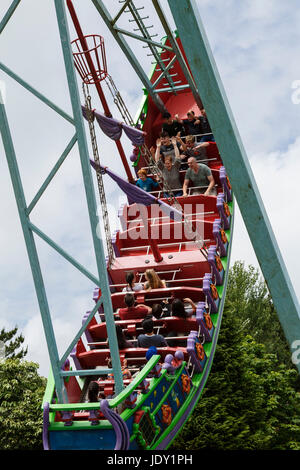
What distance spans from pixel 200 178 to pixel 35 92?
14.4 ft

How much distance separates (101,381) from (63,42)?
3.58 m

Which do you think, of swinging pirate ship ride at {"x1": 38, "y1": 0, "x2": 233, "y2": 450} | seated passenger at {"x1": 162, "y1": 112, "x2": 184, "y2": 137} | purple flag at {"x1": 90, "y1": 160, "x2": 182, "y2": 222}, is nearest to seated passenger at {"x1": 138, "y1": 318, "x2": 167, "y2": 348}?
swinging pirate ship ride at {"x1": 38, "y1": 0, "x2": 233, "y2": 450}

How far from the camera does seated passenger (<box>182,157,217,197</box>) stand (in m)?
10.2

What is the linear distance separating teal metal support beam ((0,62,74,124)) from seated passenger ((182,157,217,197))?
13.8 feet

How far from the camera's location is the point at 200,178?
10.3 meters

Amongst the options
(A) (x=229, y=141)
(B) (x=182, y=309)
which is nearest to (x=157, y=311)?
(B) (x=182, y=309)

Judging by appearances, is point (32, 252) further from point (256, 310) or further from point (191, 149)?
point (256, 310)

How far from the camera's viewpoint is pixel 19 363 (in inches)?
632

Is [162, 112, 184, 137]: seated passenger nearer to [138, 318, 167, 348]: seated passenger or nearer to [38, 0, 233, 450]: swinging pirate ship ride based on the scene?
[38, 0, 233, 450]: swinging pirate ship ride

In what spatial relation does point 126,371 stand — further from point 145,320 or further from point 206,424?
point 206,424

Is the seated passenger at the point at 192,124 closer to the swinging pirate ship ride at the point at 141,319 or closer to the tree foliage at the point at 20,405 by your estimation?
the swinging pirate ship ride at the point at 141,319

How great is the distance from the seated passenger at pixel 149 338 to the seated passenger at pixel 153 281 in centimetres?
95

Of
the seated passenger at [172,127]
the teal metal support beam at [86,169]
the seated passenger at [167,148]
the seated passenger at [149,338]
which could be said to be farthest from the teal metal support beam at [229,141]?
the seated passenger at [172,127]
